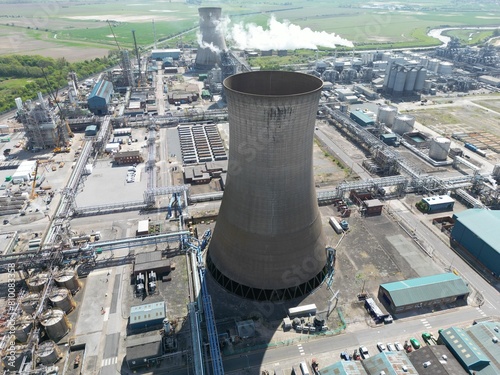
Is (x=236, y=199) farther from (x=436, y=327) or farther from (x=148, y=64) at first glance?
(x=148, y=64)

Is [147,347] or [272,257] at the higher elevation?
[272,257]

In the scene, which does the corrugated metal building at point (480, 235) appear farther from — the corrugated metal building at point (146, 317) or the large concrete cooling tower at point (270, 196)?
the corrugated metal building at point (146, 317)

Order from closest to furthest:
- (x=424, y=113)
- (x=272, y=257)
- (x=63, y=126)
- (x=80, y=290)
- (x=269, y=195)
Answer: (x=269, y=195)
(x=272, y=257)
(x=80, y=290)
(x=63, y=126)
(x=424, y=113)

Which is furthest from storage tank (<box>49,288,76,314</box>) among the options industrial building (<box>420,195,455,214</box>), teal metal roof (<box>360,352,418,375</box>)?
industrial building (<box>420,195,455,214</box>)

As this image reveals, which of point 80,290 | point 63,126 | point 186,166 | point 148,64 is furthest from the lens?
point 148,64

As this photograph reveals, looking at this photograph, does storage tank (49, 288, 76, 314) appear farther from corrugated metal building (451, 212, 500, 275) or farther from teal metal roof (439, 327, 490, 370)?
corrugated metal building (451, 212, 500, 275)

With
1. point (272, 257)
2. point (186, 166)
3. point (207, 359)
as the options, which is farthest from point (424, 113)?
point (207, 359)

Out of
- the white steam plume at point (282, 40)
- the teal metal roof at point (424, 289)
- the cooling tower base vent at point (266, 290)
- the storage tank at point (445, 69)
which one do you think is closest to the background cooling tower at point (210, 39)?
the white steam plume at point (282, 40)
